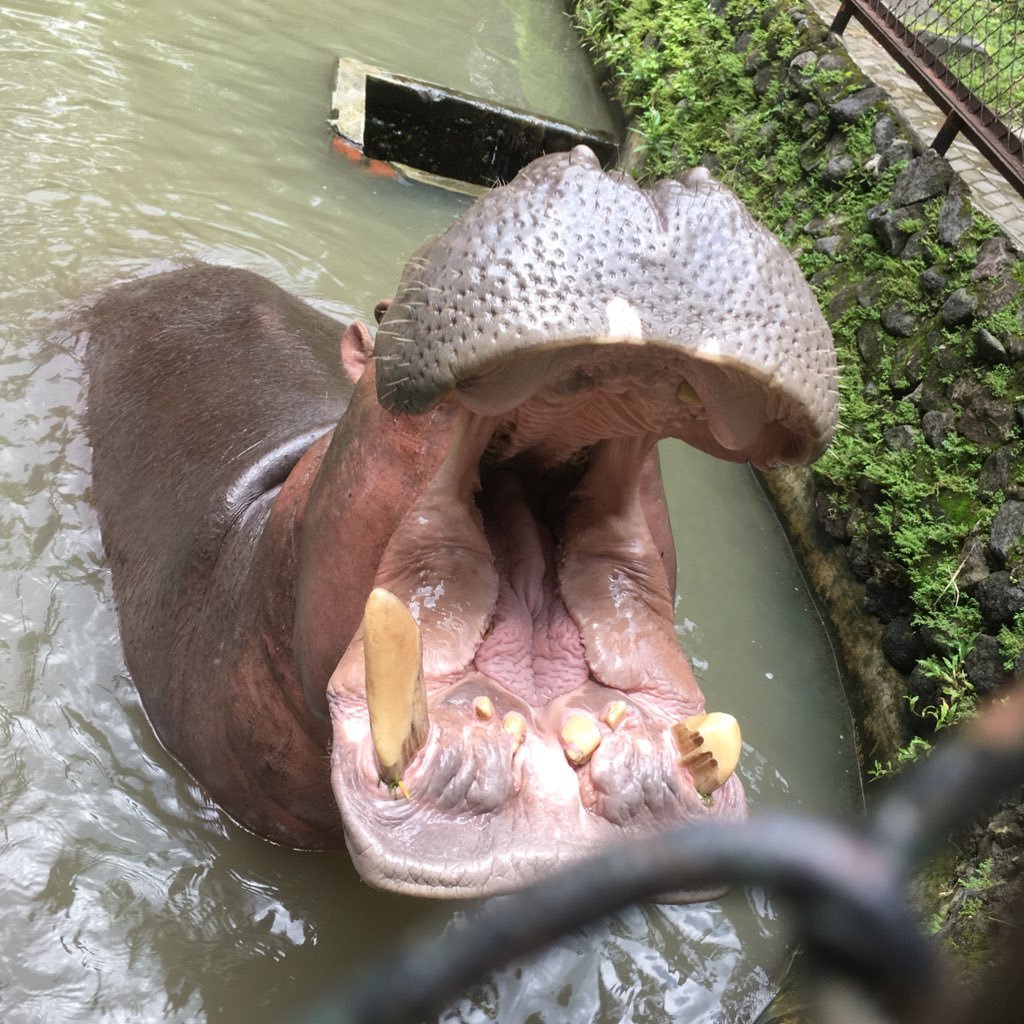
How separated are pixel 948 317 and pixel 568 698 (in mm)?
3586

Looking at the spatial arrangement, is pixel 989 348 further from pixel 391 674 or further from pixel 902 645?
pixel 391 674

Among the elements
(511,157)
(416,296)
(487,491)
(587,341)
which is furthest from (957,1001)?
(511,157)

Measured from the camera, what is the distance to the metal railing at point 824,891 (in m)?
0.52

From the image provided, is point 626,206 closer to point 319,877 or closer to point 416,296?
point 416,296

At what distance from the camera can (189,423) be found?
3.38m

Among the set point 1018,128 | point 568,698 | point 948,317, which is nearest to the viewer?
point 568,698

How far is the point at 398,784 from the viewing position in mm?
1546

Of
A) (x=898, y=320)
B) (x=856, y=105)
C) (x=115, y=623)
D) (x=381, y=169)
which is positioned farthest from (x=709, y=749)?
(x=381, y=169)

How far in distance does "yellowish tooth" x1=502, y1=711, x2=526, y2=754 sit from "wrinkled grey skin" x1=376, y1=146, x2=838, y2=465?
0.54 metres

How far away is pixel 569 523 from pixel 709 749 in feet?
2.09

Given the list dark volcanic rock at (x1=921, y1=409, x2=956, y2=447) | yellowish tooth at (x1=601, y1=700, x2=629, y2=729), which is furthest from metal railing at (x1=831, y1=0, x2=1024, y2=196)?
yellowish tooth at (x1=601, y1=700, x2=629, y2=729)

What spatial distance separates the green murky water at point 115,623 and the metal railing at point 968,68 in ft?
6.53

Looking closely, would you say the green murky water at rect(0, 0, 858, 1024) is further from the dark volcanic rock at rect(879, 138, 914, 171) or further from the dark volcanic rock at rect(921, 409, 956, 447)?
the dark volcanic rock at rect(879, 138, 914, 171)

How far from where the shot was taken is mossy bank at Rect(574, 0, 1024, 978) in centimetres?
388
